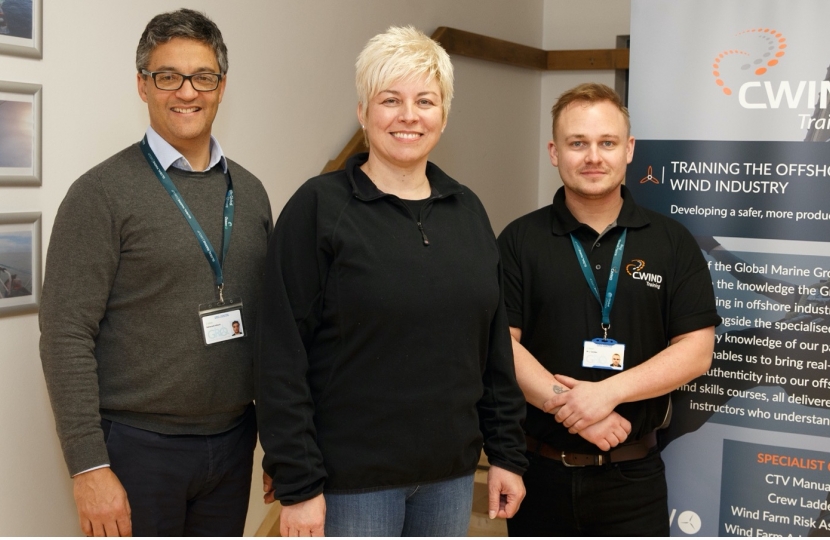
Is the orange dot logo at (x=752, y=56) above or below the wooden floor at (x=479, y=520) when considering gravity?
above

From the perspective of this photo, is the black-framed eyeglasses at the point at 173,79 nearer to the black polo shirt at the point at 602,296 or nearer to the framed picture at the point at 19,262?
the framed picture at the point at 19,262

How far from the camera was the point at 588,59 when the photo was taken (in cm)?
601

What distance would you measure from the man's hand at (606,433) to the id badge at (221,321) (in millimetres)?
943

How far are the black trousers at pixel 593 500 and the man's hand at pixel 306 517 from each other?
0.80 m

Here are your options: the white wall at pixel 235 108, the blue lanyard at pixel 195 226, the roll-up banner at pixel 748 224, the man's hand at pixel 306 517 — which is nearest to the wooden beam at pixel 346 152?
the white wall at pixel 235 108

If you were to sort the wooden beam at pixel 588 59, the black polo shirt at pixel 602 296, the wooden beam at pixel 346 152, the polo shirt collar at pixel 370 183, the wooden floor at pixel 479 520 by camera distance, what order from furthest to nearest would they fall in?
the wooden beam at pixel 588 59, the wooden beam at pixel 346 152, the wooden floor at pixel 479 520, the black polo shirt at pixel 602 296, the polo shirt collar at pixel 370 183

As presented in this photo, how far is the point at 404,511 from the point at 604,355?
2.47 ft

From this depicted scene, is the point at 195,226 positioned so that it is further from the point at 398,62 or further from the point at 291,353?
the point at 398,62

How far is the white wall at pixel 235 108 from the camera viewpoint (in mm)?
2260

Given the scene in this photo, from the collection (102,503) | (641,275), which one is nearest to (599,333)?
(641,275)

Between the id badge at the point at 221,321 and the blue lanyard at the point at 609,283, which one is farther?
the blue lanyard at the point at 609,283

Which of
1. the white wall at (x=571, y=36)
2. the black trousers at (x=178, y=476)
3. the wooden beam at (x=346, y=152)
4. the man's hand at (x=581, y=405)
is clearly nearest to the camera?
the black trousers at (x=178, y=476)

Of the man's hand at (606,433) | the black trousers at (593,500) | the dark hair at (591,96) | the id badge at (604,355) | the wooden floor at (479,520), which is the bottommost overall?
the wooden floor at (479,520)

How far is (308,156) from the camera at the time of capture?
3.61 meters
